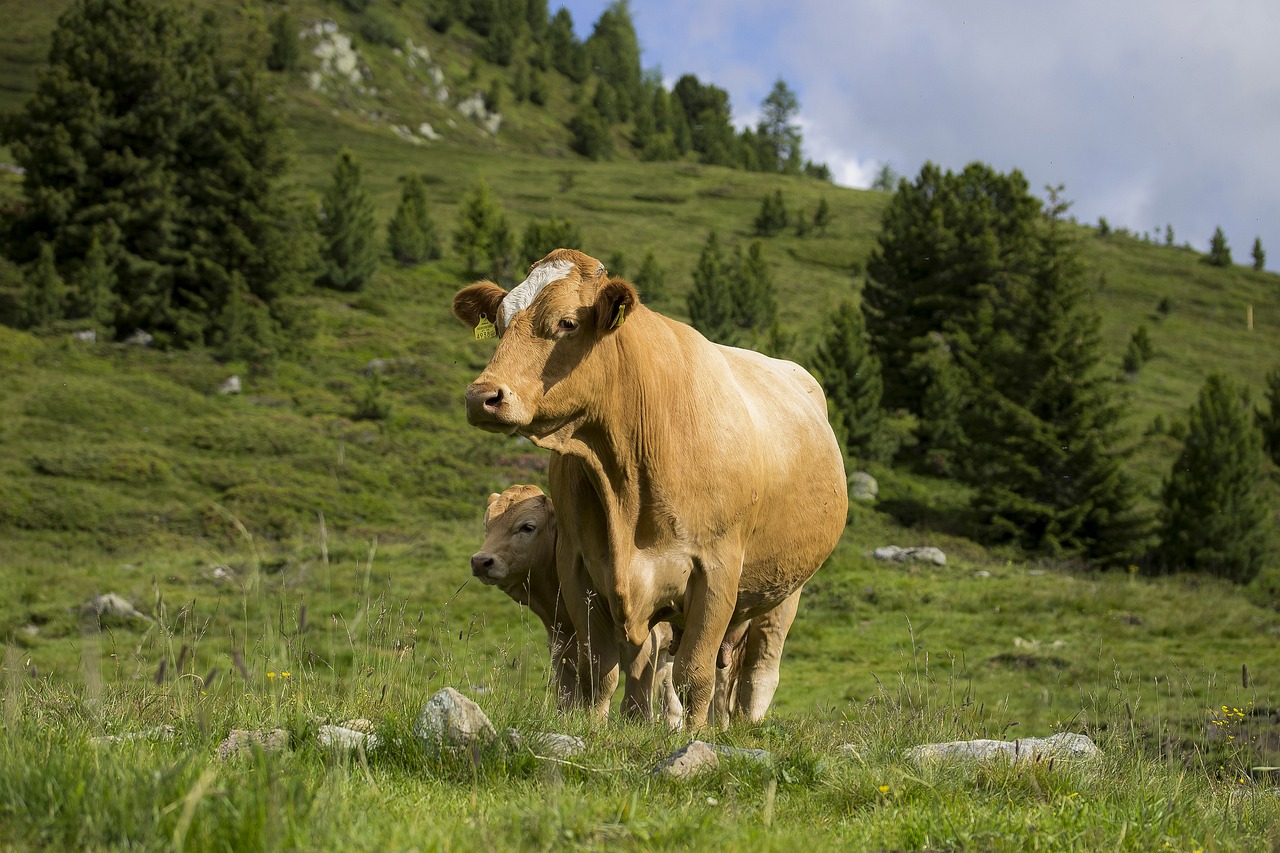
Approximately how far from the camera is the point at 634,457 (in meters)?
5.25

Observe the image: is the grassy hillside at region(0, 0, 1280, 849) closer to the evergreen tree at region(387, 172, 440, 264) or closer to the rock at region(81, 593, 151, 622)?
the rock at region(81, 593, 151, 622)

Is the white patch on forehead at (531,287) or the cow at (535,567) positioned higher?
the white patch on forehead at (531,287)

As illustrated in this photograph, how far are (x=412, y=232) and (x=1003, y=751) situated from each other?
198 feet

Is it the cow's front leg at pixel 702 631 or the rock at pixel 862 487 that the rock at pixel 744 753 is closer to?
the cow's front leg at pixel 702 631

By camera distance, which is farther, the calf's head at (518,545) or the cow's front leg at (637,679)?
the calf's head at (518,545)

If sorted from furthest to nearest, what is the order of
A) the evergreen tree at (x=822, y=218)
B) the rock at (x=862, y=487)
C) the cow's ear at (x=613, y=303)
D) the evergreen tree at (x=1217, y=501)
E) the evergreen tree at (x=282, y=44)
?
the evergreen tree at (x=282, y=44)
the evergreen tree at (x=822, y=218)
the rock at (x=862, y=487)
the evergreen tree at (x=1217, y=501)
the cow's ear at (x=613, y=303)

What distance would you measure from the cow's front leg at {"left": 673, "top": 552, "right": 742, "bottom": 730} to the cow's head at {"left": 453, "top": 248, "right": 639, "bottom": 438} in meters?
1.08

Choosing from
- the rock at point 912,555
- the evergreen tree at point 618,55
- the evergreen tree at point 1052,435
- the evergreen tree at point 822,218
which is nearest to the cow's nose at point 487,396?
the rock at point 912,555

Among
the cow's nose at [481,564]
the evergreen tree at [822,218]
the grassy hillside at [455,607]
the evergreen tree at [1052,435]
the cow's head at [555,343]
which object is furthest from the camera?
the evergreen tree at [822,218]

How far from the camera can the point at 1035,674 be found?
15656 mm

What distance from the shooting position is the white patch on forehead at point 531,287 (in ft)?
16.2

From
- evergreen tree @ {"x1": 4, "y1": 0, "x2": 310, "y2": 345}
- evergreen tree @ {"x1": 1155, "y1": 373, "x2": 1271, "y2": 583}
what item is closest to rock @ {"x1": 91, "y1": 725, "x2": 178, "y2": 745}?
evergreen tree @ {"x1": 1155, "y1": 373, "x2": 1271, "y2": 583}

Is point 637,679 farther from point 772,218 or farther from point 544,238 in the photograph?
point 772,218

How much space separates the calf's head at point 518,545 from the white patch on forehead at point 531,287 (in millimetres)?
2127
